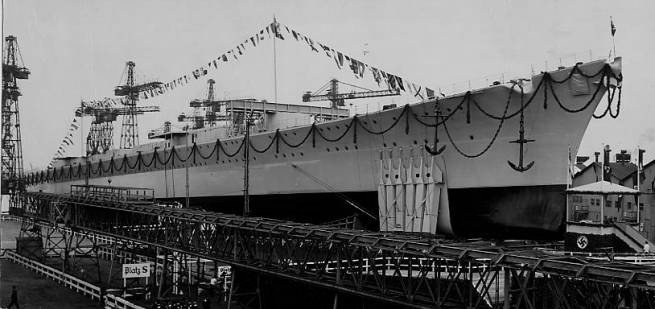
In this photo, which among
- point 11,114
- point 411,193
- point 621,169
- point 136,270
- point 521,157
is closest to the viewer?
point 136,270

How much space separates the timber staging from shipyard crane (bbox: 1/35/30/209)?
522 inches

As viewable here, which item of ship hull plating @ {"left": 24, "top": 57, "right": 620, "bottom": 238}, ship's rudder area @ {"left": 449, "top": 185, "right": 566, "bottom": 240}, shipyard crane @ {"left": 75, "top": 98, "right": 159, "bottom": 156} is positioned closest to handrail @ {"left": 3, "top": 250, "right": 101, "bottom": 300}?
ship hull plating @ {"left": 24, "top": 57, "right": 620, "bottom": 238}

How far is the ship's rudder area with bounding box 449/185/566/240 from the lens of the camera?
16672mm

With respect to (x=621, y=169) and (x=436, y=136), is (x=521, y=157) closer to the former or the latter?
(x=436, y=136)

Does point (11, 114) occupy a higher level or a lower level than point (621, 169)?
higher

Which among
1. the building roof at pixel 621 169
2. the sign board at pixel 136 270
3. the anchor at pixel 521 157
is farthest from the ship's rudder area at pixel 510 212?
the building roof at pixel 621 169

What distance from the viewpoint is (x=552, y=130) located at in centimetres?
1639

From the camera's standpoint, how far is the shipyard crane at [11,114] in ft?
87.7

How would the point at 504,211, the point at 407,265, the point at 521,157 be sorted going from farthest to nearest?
the point at 504,211
the point at 521,157
the point at 407,265

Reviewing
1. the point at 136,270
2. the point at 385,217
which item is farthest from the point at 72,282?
the point at 385,217

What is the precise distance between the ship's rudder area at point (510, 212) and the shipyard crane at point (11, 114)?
19.3 meters

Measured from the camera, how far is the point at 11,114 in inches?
1447

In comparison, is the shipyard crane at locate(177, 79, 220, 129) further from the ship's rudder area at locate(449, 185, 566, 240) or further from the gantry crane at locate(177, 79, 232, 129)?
the ship's rudder area at locate(449, 185, 566, 240)

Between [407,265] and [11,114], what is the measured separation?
33.5 m
